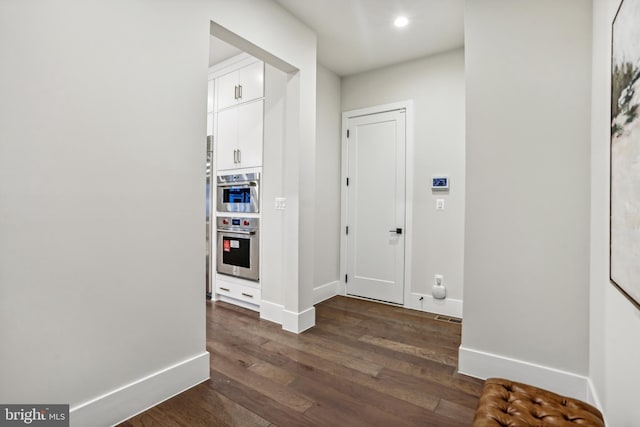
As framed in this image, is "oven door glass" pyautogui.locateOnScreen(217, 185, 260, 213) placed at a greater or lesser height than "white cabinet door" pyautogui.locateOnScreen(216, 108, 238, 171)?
lesser

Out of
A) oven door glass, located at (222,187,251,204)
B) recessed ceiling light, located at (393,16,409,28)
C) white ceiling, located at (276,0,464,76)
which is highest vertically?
white ceiling, located at (276,0,464,76)

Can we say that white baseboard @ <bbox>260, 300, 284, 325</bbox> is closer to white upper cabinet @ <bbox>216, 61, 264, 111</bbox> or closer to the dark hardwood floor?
the dark hardwood floor

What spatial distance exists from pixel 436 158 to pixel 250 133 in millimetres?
2108

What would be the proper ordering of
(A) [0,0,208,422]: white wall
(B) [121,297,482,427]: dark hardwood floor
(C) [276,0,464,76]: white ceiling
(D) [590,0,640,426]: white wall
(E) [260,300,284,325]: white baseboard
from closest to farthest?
(D) [590,0,640,426]: white wall, (A) [0,0,208,422]: white wall, (B) [121,297,482,427]: dark hardwood floor, (C) [276,0,464,76]: white ceiling, (E) [260,300,284,325]: white baseboard

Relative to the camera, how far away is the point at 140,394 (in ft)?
5.98

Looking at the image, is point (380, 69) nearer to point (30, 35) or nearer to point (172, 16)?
point (172, 16)

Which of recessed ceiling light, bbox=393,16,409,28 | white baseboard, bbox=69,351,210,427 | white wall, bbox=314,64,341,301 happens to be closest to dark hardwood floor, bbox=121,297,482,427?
white baseboard, bbox=69,351,210,427

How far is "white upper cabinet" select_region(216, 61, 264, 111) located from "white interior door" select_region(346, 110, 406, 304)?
1310 millimetres

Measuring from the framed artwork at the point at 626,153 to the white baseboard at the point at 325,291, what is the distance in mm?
2968

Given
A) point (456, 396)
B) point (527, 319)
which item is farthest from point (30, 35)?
point (527, 319)

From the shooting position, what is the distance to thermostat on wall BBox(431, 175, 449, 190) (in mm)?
3531

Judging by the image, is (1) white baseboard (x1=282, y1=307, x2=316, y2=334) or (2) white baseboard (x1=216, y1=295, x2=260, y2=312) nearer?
(1) white baseboard (x1=282, y1=307, x2=316, y2=334)

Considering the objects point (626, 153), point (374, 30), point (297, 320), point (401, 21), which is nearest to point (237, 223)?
point (297, 320)

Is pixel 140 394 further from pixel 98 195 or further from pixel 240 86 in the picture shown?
pixel 240 86
